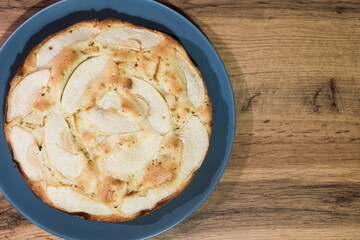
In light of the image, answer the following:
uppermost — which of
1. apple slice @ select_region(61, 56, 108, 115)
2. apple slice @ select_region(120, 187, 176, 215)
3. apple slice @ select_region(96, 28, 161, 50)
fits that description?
apple slice @ select_region(96, 28, 161, 50)

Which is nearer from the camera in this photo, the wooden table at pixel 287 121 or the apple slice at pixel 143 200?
the apple slice at pixel 143 200

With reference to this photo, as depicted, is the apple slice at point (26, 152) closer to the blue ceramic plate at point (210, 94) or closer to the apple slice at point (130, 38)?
the blue ceramic plate at point (210, 94)

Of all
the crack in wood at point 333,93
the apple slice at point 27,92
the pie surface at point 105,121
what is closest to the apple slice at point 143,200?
the pie surface at point 105,121

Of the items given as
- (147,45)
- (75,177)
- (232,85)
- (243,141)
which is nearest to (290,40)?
(232,85)

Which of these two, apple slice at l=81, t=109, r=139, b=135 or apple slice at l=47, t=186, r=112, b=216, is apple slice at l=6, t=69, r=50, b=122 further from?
apple slice at l=47, t=186, r=112, b=216

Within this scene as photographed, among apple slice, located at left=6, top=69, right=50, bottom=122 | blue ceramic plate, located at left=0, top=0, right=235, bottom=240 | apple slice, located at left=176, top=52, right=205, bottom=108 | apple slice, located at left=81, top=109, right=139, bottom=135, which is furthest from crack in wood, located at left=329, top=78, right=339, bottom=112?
apple slice, located at left=6, top=69, right=50, bottom=122

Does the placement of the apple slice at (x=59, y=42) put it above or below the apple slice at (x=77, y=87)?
above

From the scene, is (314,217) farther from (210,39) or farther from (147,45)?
(147,45)
